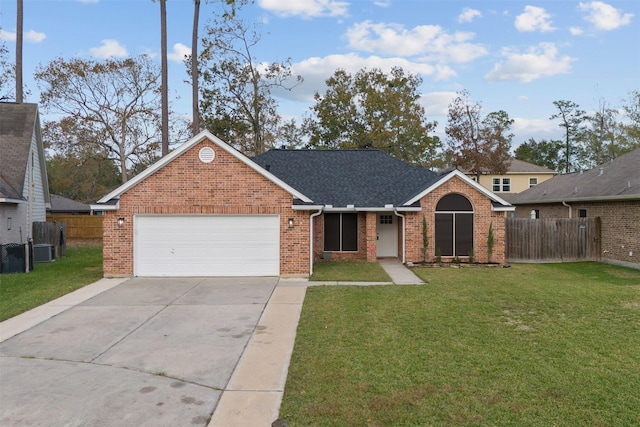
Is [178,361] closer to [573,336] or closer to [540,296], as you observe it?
[573,336]

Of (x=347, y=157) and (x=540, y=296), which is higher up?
(x=347, y=157)

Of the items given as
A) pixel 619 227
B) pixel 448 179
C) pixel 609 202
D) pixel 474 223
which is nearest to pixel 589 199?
pixel 609 202

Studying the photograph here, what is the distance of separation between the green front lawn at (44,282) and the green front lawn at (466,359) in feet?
20.8

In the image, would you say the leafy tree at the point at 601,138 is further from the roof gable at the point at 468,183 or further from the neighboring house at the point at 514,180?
the roof gable at the point at 468,183

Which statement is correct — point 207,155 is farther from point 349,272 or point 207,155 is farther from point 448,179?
point 448,179

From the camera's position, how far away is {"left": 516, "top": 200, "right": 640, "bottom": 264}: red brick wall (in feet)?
51.7

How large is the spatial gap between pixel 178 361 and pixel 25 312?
512 centimetres

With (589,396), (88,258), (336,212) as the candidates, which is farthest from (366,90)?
(589,396)

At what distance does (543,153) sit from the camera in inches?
2269

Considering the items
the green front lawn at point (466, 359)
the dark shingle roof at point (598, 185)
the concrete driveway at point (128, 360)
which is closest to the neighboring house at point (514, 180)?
the dark shingle roof at point (598, 185)

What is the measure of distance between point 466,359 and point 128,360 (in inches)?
189

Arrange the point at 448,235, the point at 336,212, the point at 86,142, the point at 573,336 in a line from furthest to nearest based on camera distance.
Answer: the point at 86,142 → the point at 336,212 → the point at 448,235 → the point at 573,336

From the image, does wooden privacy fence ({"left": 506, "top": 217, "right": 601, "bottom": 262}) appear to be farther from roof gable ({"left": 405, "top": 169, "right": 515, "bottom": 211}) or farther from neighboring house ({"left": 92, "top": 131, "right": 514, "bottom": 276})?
neighboring house ({"left": 92, "top": 131, "right": 514, "bottom": 276})

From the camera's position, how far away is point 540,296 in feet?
34.5
